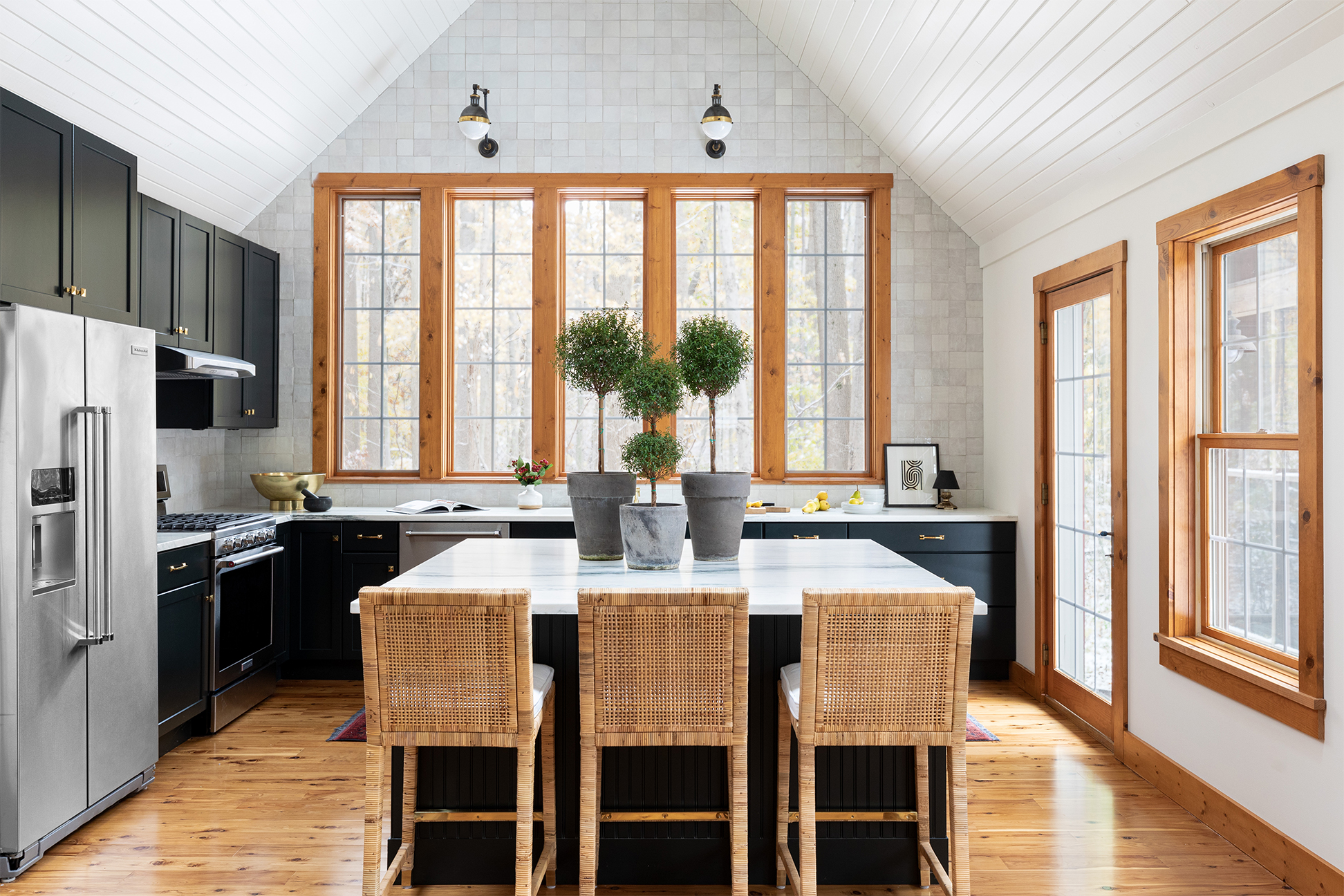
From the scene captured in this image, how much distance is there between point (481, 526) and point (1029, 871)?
3.04 metres

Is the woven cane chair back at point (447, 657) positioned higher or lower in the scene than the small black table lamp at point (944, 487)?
lower

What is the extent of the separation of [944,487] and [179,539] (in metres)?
3.92

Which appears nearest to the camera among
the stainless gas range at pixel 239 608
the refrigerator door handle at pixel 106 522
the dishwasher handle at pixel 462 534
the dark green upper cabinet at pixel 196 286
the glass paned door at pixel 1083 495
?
the refrigerator door handle at pixel 106 522

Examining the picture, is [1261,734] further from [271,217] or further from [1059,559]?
[271,217]

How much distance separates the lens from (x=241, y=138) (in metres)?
4.41

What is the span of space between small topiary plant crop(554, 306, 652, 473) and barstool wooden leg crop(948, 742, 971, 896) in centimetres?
130

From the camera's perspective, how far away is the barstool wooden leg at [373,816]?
6.70ft

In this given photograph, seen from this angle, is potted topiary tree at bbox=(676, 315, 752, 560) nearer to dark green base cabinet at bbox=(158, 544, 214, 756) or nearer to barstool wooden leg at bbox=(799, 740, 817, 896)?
barstool wooden leg at bbox=(799, 740, 817, 896)

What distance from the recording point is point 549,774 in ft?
7.82

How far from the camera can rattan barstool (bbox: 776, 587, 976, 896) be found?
6.57 feet

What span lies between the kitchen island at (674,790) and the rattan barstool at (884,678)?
380 millimetres

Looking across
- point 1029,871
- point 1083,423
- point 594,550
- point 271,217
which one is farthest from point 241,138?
point 1029,871

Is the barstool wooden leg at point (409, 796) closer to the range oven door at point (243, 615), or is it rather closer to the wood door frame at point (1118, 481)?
the range oven door at point (243, 615)

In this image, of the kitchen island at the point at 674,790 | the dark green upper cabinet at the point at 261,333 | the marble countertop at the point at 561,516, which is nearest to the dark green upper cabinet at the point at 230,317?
the dark green upper cabinet at the point at 261,333
